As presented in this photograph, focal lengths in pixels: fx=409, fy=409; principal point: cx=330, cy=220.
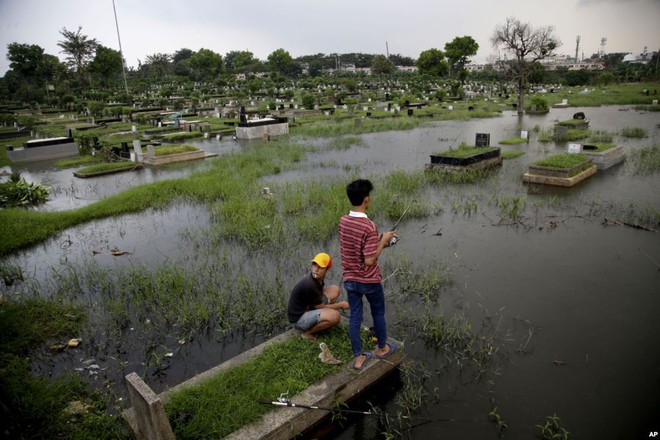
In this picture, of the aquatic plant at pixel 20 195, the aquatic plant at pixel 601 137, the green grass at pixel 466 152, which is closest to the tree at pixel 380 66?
the aquatic plant at pixel 601 137

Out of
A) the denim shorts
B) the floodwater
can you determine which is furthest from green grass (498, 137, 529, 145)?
the denim shorts

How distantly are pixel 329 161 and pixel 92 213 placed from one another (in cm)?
855

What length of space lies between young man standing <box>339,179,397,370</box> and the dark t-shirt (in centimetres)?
70

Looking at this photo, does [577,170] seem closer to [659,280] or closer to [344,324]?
[659,280]

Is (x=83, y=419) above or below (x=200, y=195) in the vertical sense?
below

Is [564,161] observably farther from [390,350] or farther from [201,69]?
[201,69]

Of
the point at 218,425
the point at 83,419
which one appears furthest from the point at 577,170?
the point at 83,419

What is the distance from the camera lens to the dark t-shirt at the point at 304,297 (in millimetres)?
4953

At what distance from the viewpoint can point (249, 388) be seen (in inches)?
167

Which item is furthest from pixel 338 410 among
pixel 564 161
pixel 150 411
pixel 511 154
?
pixel 511 154

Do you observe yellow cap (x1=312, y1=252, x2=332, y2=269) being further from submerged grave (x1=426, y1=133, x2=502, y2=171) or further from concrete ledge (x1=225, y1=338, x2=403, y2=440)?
submerged grave (x1=426, y1=133, x2=502, y2=171)

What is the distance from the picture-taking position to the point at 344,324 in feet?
17.5

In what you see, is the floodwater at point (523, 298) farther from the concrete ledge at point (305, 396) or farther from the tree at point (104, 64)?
the tree at point (104, 64)

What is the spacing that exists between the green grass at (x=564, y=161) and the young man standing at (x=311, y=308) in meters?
10.3
